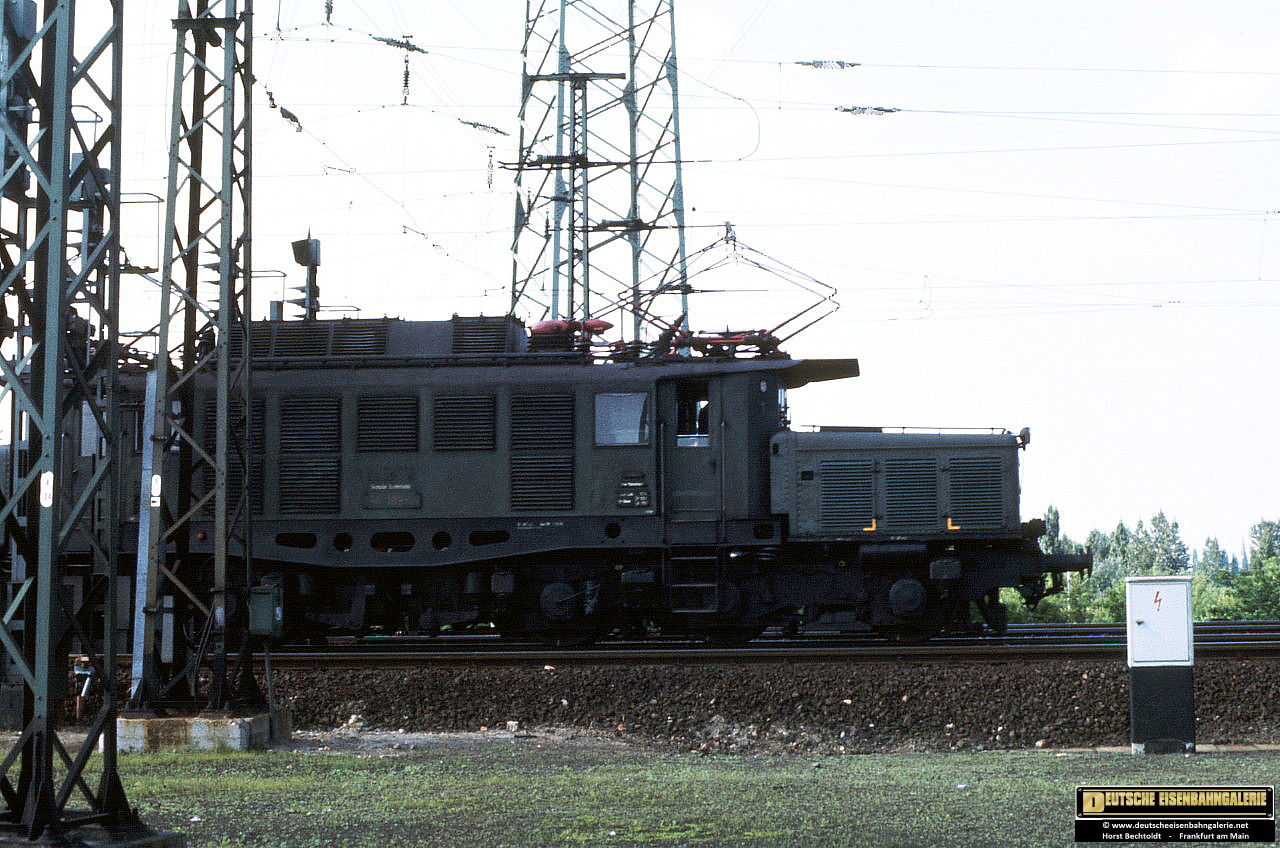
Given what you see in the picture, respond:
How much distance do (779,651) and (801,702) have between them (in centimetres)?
264

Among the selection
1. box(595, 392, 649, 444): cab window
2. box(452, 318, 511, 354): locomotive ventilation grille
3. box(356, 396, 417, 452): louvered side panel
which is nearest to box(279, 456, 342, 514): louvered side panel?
box(356, 396, 417, 452): louvered side panel

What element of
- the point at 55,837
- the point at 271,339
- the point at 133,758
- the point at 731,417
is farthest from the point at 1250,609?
the point at 55,837

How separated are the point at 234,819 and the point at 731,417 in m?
10.6

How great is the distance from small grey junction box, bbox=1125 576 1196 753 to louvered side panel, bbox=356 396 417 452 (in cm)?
1019

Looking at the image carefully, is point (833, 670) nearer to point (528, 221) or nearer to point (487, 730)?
point (487, 730)

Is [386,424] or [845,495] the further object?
[386,424]

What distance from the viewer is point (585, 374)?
18.1 metres

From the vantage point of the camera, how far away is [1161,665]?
1138cm

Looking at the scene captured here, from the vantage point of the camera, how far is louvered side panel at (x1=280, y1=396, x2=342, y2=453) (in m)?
18.2

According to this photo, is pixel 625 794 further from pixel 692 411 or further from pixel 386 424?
pixel 386 424

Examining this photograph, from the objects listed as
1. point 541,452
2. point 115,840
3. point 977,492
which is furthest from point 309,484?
point 115,840

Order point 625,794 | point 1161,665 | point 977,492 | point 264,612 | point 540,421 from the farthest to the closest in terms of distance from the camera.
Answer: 1. point 540,421
2. point 977,492
3. point 264,612
4. point 1161,665
5. point 625,794

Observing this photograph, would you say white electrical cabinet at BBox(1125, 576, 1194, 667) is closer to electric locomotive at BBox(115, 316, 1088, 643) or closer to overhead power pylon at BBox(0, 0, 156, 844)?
electric locomotive at BBox(115, 316, 1088, 643)

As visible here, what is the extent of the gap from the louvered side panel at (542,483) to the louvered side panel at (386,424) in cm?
156
